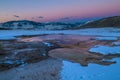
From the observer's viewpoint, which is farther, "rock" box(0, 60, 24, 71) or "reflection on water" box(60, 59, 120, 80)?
"rock" box(0, 60, 24, 71)

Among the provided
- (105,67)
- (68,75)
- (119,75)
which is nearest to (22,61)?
(68,75)

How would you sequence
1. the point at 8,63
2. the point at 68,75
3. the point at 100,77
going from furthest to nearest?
the point at 8,63 < the point at 68,75 < the point at 100,77

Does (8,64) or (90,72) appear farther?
(8,64)

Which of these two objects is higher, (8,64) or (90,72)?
(90,72)

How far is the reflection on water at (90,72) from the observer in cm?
901

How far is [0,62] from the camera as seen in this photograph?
13523mm

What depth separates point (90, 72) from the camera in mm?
9938

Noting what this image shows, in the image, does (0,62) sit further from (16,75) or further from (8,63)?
(16,75)

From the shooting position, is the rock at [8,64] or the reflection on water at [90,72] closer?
the reflection on water at [90,72]

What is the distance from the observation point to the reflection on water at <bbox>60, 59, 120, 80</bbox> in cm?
901

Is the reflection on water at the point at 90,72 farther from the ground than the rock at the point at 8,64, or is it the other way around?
the reflection on water at the point at 90,72

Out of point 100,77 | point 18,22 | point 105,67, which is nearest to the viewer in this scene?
point 100,77

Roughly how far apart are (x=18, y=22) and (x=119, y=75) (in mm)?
187212

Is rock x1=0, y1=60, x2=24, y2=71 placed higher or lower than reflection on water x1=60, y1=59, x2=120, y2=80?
lower
